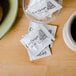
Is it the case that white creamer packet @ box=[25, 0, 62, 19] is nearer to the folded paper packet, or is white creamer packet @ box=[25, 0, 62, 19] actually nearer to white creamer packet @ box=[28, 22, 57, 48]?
white creamer packet @ box=[28, 22, 57, 48]

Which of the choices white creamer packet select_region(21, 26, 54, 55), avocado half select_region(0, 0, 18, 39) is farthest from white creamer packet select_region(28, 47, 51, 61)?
avocado half select_region(0, 0, 18, 39)

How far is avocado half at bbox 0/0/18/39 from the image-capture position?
0.68 metres

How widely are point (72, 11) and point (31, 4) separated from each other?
14 cm

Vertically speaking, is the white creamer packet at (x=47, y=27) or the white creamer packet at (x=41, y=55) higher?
the white creamer packet at (x=47, y=27)

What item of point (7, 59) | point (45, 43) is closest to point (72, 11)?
point (45, 43)

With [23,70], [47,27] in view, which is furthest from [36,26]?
[23,70]

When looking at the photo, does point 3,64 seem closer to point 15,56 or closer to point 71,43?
point 15,56

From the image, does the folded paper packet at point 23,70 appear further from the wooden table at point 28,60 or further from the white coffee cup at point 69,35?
the white coffee cup at point 69,35

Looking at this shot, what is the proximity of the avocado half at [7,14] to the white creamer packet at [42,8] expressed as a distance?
46 mm

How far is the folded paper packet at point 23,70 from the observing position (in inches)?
25.8

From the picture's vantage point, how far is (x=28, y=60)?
66cm

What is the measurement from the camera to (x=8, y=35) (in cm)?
69

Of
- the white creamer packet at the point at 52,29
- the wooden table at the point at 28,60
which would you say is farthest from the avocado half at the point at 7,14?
the white creamer packet at the point at 52,29

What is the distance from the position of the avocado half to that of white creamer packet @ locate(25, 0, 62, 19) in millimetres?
46
